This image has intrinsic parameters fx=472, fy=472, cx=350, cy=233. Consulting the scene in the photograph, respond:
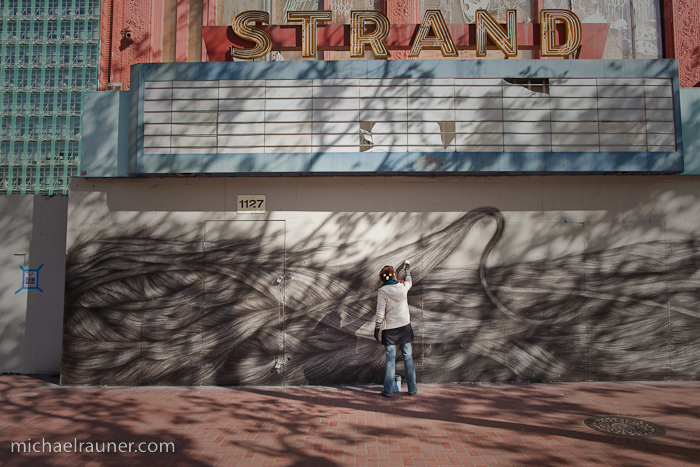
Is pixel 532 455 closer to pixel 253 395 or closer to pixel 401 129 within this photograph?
pixel 253 395

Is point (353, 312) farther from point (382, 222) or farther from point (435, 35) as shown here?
point (435, 35)

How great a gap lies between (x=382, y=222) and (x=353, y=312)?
1525 millimetres

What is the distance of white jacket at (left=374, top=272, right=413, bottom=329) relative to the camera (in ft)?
22.2

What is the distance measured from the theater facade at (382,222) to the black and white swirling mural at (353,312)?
0.11 feet

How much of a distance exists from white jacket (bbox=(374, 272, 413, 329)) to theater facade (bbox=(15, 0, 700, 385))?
29.5 inches

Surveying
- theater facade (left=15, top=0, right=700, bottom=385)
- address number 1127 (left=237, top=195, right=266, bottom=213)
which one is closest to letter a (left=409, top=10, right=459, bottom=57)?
theater facade (left=15, top=0, right=700, bottom=385)

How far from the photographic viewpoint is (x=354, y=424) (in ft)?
18.5

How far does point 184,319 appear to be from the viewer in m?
Result: 7.61

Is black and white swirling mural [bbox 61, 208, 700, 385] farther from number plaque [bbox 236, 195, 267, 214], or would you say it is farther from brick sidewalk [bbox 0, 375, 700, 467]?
number plaque [bbox 236, 195, 267, 214]

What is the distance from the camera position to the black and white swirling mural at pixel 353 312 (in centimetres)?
751

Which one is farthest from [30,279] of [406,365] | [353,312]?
[406,365]

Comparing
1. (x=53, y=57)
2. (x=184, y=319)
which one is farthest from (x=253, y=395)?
(x=53, y=57)

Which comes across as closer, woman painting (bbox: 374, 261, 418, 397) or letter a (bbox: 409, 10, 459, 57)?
woman painting (bbox: 374, 261, 418, 397)

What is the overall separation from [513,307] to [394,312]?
212cm
